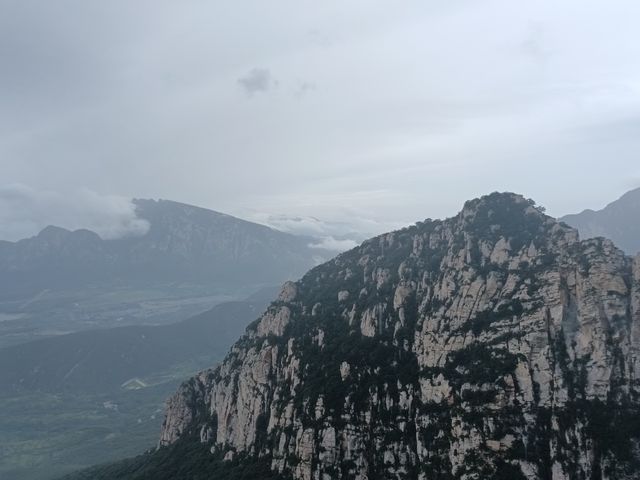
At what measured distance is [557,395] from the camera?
84.4 metres

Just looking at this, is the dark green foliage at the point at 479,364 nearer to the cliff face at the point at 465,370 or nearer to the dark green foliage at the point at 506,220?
the cliff face at the point at 465,370

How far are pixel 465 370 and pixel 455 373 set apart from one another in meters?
1.86

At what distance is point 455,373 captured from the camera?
310ft

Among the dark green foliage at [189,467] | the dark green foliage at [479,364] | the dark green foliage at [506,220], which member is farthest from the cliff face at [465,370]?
the dark green foliage at [189,467]

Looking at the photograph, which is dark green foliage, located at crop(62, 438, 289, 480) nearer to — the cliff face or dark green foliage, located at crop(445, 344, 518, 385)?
the cliff face

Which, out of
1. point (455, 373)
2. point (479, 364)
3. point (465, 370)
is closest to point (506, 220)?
point (479, 364)

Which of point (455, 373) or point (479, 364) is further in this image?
point (455, 373)

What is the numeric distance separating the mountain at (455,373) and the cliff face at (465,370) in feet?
0.83

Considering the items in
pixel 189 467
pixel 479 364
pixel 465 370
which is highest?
pixel 479 364

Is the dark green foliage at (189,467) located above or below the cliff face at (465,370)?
below

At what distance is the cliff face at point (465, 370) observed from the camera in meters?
81.9

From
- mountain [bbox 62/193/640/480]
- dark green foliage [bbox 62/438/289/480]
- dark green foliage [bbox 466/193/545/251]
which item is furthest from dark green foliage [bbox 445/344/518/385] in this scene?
dark green foliage [bbox 62/438/289/480]

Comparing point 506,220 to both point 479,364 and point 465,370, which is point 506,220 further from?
point 465,370

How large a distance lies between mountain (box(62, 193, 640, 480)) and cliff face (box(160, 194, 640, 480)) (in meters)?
0.25
